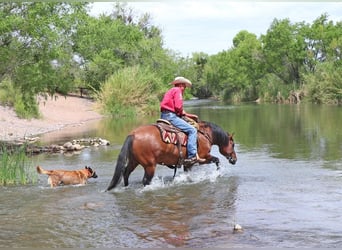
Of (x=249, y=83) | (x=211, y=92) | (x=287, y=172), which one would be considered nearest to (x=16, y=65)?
(x=287, y=172)

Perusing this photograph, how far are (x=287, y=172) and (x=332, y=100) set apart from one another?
1783 inches

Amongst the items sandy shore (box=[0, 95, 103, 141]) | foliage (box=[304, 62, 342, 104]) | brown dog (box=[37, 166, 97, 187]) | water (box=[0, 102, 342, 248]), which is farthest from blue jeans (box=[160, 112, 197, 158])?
foliage (box=[304, 62, 342, 104])

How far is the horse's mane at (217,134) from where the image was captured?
12539 mm

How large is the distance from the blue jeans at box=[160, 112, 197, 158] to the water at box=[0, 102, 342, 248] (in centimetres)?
68

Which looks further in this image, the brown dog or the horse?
the brown dog

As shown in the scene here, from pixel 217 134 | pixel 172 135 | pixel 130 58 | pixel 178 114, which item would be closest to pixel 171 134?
pixel 172 135

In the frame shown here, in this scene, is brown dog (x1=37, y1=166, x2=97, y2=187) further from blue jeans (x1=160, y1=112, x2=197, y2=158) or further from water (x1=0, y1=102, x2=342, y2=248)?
blue jeans (x1=160, y1=112, x2=197, y2=158)

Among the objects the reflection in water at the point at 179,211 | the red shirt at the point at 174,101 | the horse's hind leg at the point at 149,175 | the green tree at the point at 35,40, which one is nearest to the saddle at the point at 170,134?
the red shirt at the point at 174,101

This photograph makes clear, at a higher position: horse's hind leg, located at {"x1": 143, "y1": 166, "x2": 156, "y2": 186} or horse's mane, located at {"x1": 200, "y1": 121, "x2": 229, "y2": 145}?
horse's mane, located at {"x1": 200, "y1": 121, "x2": 229, "y2": 145}

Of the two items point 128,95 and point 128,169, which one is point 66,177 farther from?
point 128,95

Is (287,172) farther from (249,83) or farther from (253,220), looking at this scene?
(249,83)

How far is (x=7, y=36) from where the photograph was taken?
672 inches

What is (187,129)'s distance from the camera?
452 inches

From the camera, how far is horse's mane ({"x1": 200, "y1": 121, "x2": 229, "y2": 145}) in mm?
12539
